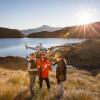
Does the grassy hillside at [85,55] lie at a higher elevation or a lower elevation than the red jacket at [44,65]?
lower

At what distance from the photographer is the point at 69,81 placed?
17.0m

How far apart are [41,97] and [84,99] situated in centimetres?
172

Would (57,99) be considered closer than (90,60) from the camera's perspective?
Yes

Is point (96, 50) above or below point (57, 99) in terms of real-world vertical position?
below

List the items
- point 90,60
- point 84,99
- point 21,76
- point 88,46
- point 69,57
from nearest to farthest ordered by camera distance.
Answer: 1. point 84,99
2. point 21,76
3. point 90,60
4. point 69,57
5. point 88,46

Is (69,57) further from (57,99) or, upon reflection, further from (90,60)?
(57,99)

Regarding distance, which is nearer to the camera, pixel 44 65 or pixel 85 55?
pixel 44 65

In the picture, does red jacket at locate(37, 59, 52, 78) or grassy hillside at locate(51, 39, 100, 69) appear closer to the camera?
red jacket at locate(37, 59, 52, 78)

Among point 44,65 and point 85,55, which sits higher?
point 44,65

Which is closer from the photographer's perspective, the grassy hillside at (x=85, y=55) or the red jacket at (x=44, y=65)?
the red jacket at (x=44, y=65)

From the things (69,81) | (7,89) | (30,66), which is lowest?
(69,81)

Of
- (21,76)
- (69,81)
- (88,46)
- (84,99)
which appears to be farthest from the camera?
(88,46)

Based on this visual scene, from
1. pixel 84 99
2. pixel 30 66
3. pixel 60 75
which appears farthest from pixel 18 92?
pixel 84 99

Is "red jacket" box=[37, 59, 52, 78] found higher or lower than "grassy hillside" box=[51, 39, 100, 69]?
higher
